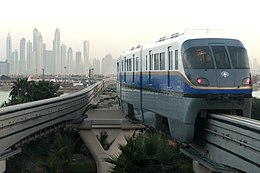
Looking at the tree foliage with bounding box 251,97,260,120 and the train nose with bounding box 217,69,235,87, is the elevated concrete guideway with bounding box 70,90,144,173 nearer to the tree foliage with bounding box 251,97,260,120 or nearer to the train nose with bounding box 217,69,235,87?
the train nose with bounding box 217,69,235,87

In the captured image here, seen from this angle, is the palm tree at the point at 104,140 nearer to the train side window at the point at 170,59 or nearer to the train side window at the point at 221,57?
the train side window at the point at 170,59

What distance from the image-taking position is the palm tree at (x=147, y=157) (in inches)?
417

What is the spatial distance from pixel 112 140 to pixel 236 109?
1875cm

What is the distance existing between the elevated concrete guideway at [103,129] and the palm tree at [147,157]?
13.7 metres

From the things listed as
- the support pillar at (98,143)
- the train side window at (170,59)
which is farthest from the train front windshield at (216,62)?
the support pillar at (98,143)

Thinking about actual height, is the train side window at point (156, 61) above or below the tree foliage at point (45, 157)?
above

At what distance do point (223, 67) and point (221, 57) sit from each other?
0.34 m

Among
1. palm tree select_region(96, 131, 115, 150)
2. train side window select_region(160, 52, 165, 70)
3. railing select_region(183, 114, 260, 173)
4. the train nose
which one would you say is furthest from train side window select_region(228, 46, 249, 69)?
palm tree select_region(96, 131, 115, 150)

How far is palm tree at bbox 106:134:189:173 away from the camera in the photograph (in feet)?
34.8

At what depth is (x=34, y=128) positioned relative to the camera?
1492cm

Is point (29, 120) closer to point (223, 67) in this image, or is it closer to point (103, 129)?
point (223, 67)

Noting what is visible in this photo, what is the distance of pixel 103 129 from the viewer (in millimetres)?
29016

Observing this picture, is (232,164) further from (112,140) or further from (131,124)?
(112,140)

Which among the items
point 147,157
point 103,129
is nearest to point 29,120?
point 147,157
